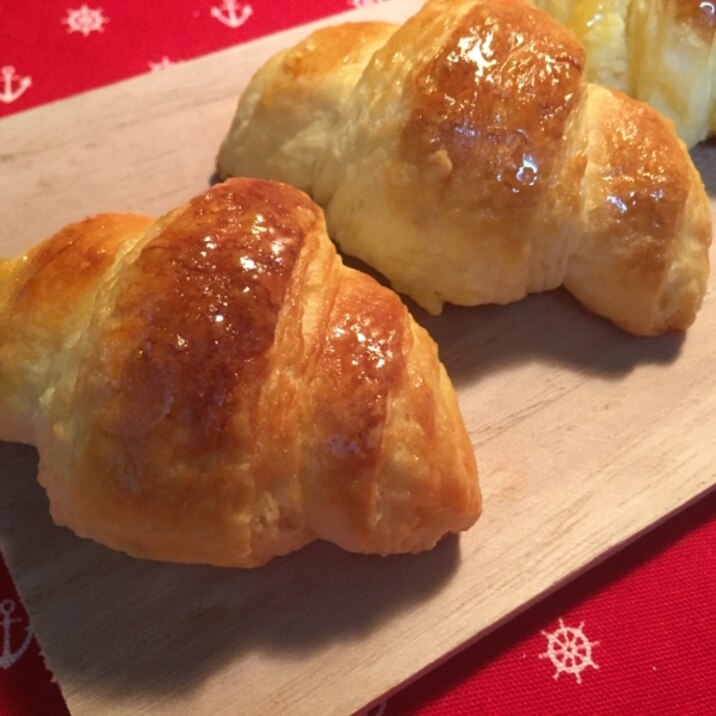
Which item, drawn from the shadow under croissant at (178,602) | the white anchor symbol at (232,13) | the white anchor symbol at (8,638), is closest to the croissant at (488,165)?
the shadow under croissant at (178,602)

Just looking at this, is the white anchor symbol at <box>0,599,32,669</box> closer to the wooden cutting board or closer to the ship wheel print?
the wooden cutting board

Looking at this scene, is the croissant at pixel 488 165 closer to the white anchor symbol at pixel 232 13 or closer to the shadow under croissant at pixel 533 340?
the shadow under croissant at pixel 533 340

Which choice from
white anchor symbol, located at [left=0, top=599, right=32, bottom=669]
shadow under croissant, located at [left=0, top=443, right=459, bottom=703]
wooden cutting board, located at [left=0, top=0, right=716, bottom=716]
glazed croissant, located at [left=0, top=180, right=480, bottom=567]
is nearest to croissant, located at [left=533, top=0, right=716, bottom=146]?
wooden cutting board, located at [left=0, top=0, right=716, bottom=716]

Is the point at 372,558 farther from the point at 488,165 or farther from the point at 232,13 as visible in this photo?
the point at 232,13

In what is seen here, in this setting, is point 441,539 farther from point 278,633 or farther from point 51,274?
point 51,274

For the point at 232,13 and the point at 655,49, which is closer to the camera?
the point at 655,49

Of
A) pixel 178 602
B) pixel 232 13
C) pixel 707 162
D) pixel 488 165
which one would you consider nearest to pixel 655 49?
pixel 707 162
